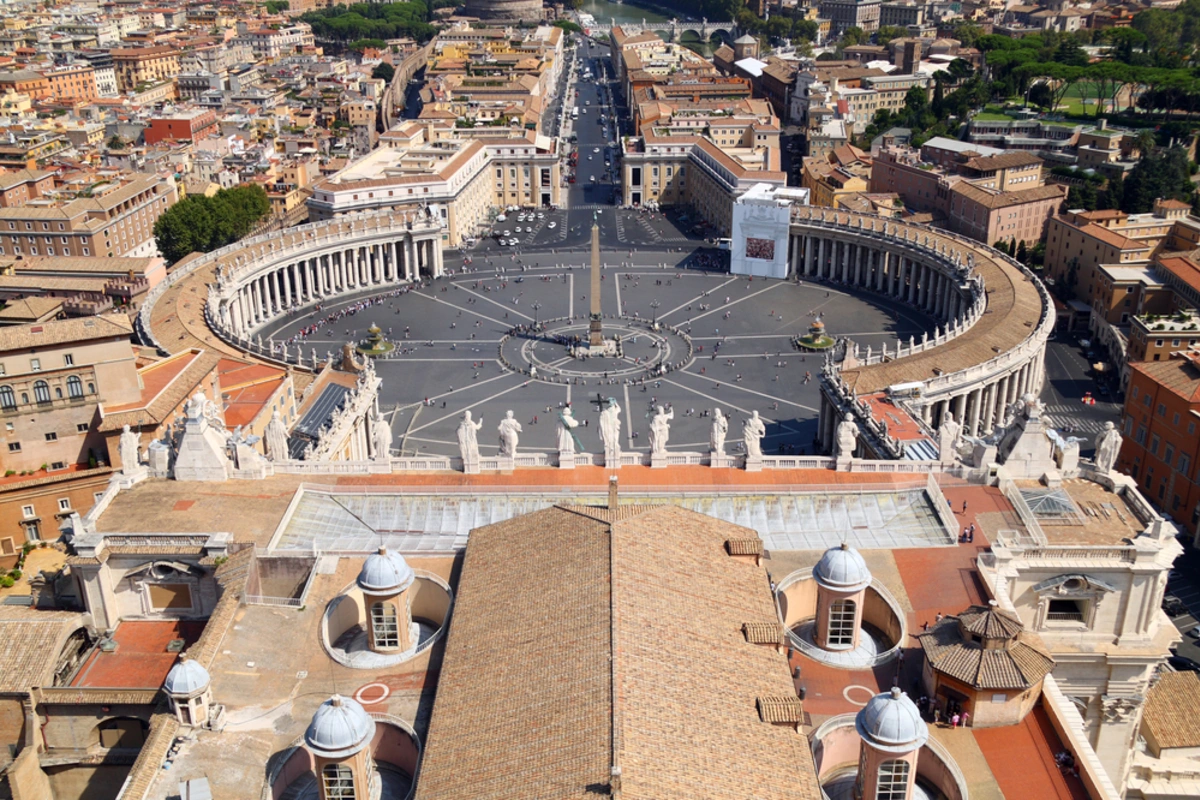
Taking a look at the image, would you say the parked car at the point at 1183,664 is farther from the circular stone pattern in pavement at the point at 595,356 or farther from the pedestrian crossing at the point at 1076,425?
the circular stone pattern in pavement at the point at 595,356

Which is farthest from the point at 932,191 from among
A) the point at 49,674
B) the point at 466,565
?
the point at 49,674

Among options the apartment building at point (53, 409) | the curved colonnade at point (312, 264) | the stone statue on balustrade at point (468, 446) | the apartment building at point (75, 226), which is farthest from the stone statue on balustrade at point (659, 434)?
the apartment building at point (75, 226)

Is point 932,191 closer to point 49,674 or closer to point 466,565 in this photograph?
point 466,565

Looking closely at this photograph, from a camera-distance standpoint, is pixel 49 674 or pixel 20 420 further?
pixel 20 420

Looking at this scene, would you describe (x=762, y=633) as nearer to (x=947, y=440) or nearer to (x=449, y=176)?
(x=947, y=440)

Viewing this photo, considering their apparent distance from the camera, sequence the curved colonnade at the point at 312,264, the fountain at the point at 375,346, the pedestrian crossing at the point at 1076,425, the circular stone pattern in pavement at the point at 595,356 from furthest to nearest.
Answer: the curved colonnade at the point at 312,264, the fountain at the point at 375,346, the circular stone pattern in pavement at the point at 595,356, the pedestrian crossing at the point at 1076,425
